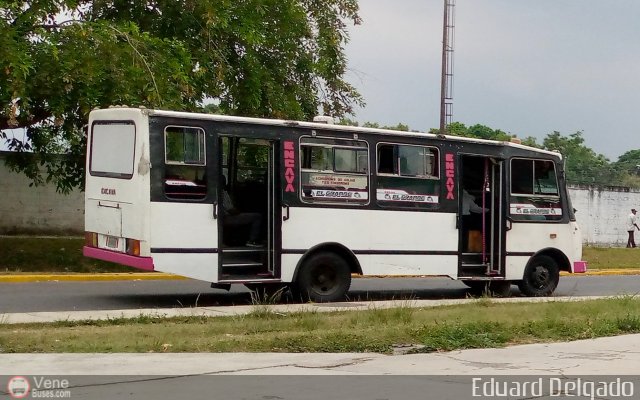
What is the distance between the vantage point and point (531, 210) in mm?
19031

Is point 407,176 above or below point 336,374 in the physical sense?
above

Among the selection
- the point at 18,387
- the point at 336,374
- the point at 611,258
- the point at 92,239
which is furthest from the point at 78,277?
the point at 611,258

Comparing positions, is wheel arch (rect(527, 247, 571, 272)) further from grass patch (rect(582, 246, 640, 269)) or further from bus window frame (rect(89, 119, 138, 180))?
grass patch (rect(582, 246, 640, 269))

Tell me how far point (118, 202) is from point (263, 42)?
9.37m

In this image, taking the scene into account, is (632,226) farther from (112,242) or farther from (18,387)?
(18,387)

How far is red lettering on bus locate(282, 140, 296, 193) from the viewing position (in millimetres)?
16250

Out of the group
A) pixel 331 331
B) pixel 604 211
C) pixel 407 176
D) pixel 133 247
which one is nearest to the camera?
pixel 331 331

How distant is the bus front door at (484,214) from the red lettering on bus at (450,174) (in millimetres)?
468

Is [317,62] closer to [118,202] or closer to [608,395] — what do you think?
[118,202]

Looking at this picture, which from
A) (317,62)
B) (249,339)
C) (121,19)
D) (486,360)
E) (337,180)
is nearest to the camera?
(486,360)

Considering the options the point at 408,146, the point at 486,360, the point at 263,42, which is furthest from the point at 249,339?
the point at 263,42

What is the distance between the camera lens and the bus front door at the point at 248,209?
52.3ft

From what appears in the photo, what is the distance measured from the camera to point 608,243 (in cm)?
4041

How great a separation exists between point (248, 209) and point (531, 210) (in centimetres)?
571
